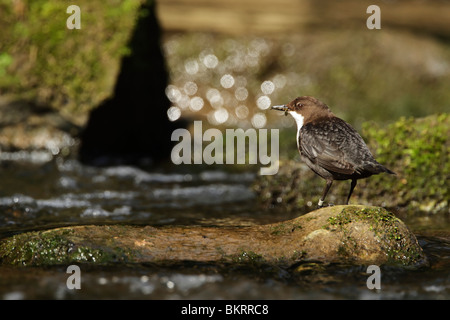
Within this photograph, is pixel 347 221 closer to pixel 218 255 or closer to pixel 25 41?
pixel 218 255

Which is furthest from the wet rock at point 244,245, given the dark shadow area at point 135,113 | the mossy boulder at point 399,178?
the dark shadow area at point 135,113

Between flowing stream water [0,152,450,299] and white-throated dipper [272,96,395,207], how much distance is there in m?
0.88

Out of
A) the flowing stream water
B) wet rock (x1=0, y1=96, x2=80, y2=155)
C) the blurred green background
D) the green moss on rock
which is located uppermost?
the blurred green background

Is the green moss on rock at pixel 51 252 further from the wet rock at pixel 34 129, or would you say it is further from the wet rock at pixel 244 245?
the wet rock at pixel 34 129

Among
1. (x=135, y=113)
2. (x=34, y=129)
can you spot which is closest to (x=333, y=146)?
(x=135, y=113)

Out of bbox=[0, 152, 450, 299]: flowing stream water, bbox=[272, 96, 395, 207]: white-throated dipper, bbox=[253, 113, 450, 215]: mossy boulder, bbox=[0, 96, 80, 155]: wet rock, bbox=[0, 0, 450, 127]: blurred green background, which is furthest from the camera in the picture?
bbox=[0, 0, 450, 127]: blurred green background

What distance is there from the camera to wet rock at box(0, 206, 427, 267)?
14.3ft

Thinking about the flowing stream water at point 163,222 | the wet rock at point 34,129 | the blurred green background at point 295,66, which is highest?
the blurred green background at point 295,66

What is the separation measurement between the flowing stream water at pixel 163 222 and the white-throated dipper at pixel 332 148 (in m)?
0.88

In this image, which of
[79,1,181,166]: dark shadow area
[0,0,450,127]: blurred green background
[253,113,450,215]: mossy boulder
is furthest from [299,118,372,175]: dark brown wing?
[0,0,450,127]: blurred green background

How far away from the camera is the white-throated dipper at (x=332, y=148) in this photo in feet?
16.5

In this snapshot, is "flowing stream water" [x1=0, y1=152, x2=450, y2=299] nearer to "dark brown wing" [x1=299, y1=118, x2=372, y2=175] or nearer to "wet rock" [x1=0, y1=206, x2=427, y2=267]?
"wet rock" [x1=0, y1=206, x2=427, y2=267]

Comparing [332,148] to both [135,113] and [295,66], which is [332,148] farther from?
[295,66]

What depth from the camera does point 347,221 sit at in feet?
14.8
